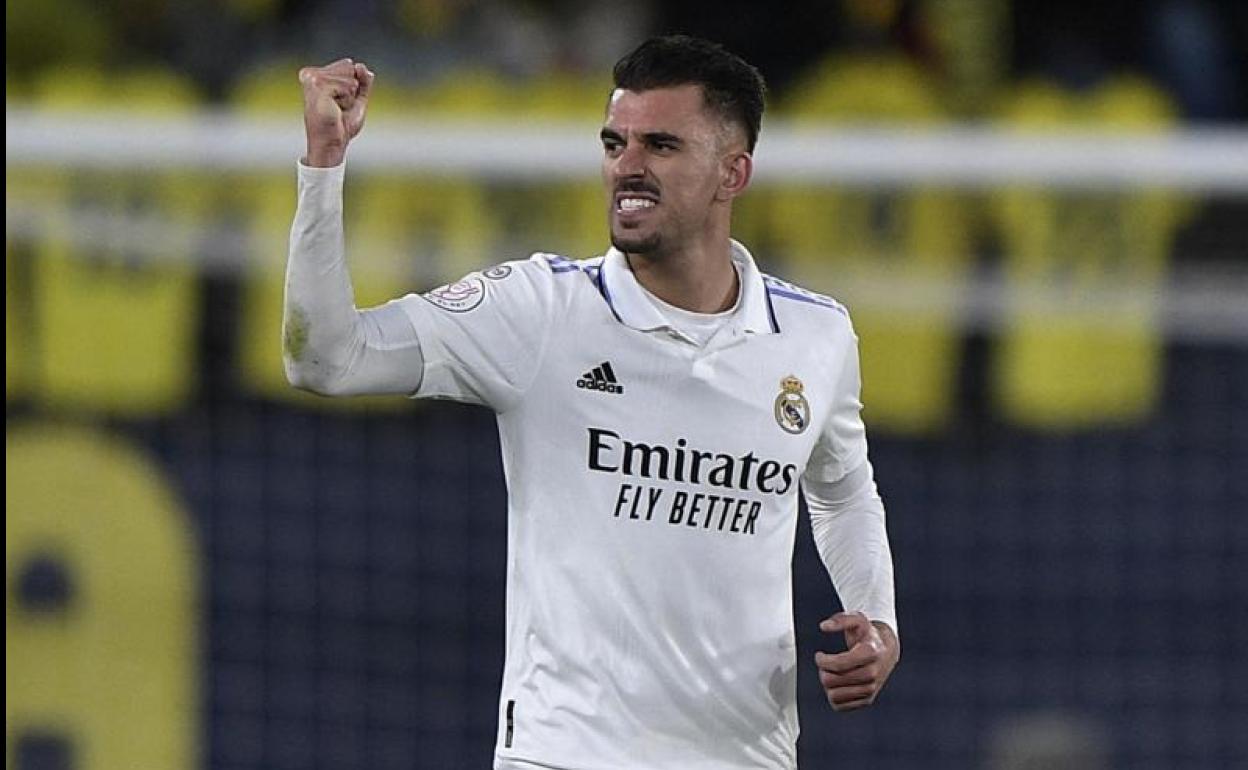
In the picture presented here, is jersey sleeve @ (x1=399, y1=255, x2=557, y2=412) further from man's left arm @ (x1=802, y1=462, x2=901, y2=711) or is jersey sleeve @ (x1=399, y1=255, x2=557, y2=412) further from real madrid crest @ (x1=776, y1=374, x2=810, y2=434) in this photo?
man's left arm @ (x1=802, y1=462, x2=901, y2=711)

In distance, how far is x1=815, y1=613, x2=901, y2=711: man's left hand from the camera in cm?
348

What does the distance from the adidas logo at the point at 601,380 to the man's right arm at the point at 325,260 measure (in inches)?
14.5

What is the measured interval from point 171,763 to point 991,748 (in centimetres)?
248

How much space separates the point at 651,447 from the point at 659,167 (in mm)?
430

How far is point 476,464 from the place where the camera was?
23.7ft

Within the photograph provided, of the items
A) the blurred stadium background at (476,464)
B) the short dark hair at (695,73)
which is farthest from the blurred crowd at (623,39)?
the short dark hair at (695,73)

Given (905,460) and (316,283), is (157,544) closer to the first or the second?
(905,460)

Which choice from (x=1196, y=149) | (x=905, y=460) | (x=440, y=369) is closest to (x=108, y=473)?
(x=905, y=460)

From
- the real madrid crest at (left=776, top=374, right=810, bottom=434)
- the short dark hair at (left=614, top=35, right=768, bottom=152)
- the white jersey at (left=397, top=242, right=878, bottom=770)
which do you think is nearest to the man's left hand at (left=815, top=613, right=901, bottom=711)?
the white jersey at (left=397, top=242, right=878, bottom=770)

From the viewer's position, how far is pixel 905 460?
7.16 meters

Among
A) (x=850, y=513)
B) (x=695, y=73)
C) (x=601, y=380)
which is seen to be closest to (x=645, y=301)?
(x=601, y=380)

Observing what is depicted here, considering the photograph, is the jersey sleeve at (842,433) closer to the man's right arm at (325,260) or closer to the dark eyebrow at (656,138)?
the dark eyebrow at (656,138)

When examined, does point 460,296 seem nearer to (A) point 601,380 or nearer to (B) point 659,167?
(A) point 601,380

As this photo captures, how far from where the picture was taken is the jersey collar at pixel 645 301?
12.0 feet
